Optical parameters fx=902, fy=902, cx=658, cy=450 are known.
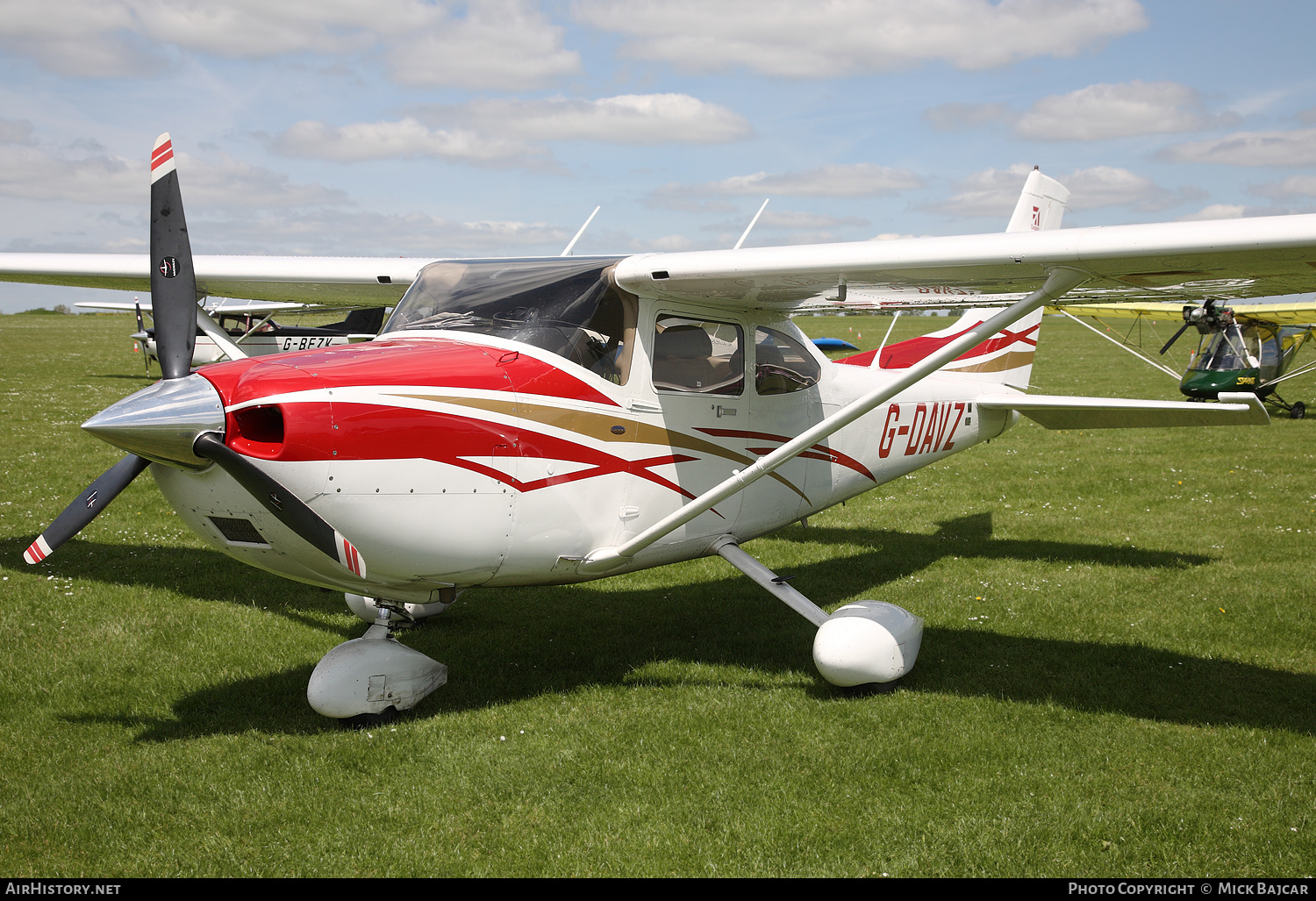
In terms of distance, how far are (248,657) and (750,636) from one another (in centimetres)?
325

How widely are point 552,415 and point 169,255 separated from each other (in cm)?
203

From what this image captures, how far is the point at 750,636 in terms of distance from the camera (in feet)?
20.4

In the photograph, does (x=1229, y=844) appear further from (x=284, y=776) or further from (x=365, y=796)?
(x=284, y=776)

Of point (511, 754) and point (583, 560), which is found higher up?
point (583, 560)

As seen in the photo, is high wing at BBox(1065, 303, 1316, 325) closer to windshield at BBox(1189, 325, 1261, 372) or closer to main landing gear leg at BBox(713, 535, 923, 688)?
windshield at BBox(1189, 325, 1261, 372)

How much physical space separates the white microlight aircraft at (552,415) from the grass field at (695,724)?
519mm

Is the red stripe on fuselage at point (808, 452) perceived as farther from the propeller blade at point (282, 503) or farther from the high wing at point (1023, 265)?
the propeller blade at point (282, 503)

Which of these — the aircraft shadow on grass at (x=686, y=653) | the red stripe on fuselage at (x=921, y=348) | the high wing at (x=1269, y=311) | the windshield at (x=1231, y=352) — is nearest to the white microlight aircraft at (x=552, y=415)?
the aircraft shadow on grass at (x=686, y=653)

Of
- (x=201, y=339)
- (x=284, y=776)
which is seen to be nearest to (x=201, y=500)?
(x=284, y=776)

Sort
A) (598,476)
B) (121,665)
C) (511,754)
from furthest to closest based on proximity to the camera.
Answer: (121,665)
(598,476)
(511,754)

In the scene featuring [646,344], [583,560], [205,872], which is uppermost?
[646,344]

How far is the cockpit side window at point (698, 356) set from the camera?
17.3 feet

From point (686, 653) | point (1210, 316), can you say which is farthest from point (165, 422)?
point (1210, 316)

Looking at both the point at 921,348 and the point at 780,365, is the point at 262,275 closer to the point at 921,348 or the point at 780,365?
the point at 780,365
